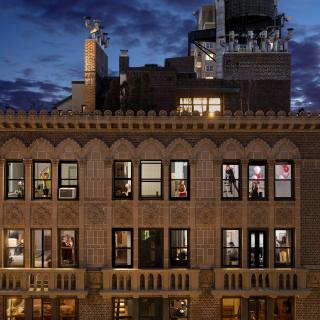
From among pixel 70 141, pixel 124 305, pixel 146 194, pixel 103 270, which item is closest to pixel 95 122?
pixel 70 141

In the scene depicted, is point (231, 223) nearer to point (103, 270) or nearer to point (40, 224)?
point (103, 270)

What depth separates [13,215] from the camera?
21281mm

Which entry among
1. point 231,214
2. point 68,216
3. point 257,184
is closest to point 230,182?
point 257,184

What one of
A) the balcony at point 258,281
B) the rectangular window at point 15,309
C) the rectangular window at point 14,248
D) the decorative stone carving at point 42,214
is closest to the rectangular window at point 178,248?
the balcony at point 258,281

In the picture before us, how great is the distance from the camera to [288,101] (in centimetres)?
2919

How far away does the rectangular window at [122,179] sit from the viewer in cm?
2155

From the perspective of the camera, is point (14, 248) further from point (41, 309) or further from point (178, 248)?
point (178, 248)

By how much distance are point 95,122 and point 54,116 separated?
1.93 m

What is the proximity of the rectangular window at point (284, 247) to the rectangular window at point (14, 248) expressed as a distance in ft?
40.9

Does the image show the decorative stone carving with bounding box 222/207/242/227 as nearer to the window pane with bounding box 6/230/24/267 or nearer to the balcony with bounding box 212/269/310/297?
the balcony with bounding box 212/269/310/297

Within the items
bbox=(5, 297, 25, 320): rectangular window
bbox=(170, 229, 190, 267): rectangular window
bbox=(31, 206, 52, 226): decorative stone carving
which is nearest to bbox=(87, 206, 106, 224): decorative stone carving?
bbox=(31, 206, 52, 226): decorative stone carving

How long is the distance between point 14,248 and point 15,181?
3257mm

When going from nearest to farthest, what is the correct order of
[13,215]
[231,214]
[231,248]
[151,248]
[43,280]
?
1. [43,280]
2. [13,215]
3. [231,214]
4. [151,248]
5. [231,248]

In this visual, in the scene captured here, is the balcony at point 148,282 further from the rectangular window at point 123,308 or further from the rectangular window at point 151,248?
the rectangular window at point 123,308
